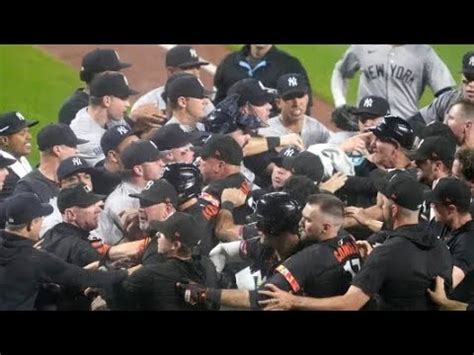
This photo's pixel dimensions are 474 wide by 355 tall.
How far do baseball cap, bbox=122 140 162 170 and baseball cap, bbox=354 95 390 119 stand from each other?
1267 mm

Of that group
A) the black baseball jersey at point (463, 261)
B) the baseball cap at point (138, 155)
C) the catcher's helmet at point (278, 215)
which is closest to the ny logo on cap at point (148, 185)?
the baseball cap at point (138, 155)

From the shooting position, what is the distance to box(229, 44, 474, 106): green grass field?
27.5 ft

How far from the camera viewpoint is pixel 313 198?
817 cm

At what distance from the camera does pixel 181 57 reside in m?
8.48

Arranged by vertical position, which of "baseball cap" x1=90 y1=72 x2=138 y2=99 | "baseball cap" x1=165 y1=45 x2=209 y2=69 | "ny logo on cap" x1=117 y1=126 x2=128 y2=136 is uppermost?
"baseball cap" x1=165 y1=45 x2=209 y2=69

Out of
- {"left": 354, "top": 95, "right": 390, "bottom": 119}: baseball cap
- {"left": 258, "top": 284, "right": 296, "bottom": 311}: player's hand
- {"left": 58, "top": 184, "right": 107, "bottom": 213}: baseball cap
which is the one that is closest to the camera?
{"left": 258, "top": 284, "right": 296, "bottom": 311}: player's hand

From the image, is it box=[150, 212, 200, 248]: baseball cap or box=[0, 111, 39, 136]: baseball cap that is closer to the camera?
box=[150, 212, 200, 248]: baseball cap

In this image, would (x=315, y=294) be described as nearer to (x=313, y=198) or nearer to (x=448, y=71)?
(x=313, y=198)

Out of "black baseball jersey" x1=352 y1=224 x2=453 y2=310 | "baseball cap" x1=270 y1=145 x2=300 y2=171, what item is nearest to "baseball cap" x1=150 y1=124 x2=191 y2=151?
"baseball cap" x1=270 y1=145 x2=300 y2=171

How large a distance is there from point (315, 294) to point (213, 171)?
98 cm

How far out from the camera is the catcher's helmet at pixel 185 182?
8281mm

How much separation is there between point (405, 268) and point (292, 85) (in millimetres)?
1348

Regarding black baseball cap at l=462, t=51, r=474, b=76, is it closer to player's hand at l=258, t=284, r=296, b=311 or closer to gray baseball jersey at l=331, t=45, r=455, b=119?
gray baseball jersey at l=331, t=45, r=455, b=119
